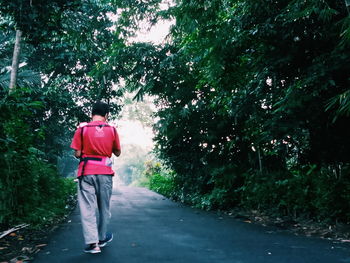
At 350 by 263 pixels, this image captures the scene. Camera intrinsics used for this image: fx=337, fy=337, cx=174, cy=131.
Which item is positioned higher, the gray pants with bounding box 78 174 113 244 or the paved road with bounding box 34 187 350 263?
the gray pants with bounding box 78 174 113 244

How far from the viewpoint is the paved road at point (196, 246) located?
13.4 ft

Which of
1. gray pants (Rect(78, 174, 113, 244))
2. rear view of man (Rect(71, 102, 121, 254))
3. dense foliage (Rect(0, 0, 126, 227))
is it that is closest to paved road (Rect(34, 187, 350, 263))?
gray pants (Rect(78, 174, 113, 244))

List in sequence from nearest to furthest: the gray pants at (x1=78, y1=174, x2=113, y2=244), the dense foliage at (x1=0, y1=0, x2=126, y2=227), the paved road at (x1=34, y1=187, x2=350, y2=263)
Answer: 1. the paved road at (x1=34, y1=187, x2=350, y2=263)
2. the gray pants at (x1=78, y1=174, x2=113, y2=244)
3. the dense foliage at (x1=0, y1=0, x2=126, y2=227)

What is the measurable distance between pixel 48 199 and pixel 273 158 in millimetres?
6470

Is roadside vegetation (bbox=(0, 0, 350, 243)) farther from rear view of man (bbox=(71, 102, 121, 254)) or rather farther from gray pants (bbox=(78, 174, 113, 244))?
gray pants (bbox=(78, 174, 113, 244))

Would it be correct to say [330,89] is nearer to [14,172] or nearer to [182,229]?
[182,229]

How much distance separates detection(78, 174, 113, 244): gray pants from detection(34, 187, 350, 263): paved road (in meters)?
0.26

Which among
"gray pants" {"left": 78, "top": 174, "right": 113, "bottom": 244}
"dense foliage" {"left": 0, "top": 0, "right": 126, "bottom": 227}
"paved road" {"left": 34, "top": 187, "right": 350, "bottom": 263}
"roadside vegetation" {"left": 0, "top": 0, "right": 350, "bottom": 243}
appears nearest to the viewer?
"paved road" {"left": 34, "top": 187, "right": 350, "bottom": 263}

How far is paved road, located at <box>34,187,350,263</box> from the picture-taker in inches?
161

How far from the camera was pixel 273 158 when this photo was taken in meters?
10.2

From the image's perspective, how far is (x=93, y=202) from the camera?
175 inches

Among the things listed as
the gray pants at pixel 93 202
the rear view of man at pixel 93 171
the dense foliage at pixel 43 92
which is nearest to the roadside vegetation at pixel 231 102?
the dense foliage at pixel 43 92

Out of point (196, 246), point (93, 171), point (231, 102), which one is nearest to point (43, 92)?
point (231, 102)

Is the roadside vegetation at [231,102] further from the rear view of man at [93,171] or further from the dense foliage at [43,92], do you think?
the rear view of man at [93,171]
